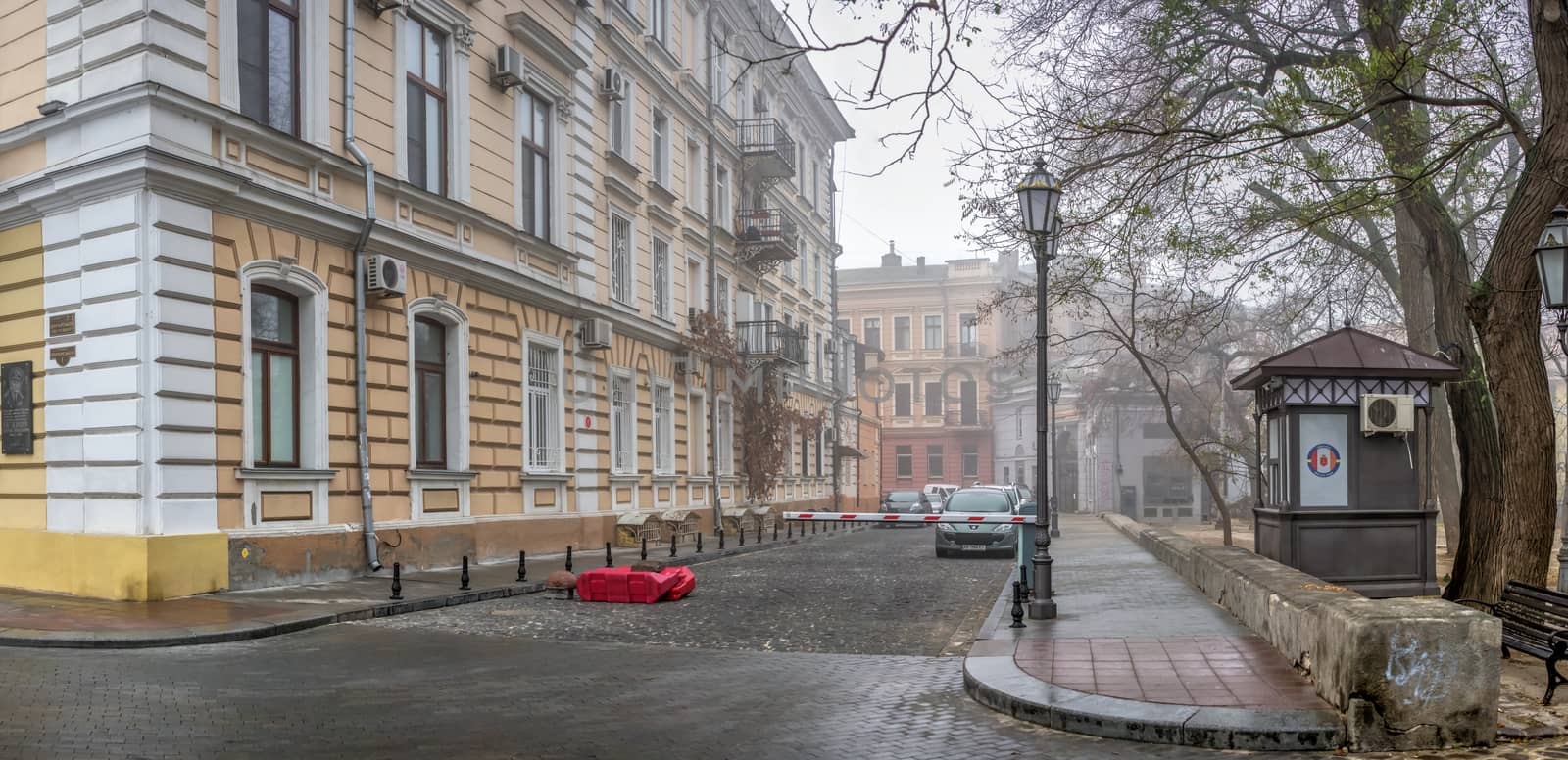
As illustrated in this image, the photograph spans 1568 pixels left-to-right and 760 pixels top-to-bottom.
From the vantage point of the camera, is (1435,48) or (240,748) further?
(1435,48)

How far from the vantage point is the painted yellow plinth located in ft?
43.8

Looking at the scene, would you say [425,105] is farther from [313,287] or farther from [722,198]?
[722,198]

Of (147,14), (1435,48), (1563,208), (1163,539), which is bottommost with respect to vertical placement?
(1163,539)

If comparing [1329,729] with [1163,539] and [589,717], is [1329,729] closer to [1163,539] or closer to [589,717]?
[589,717]

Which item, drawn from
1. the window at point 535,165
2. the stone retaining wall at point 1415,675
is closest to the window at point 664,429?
the window at point 535,165

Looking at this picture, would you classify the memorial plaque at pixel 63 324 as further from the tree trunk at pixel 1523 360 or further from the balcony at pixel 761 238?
the balcony at pixel 761 238

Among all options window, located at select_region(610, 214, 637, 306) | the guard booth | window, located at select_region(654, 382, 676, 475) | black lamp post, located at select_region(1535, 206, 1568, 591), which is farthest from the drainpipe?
black lamp post, located at select_region(1535, 206, 1568, 591)

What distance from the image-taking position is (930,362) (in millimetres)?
77188

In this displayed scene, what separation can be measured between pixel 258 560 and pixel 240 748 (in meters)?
8.68

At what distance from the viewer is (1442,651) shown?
22.7 ft

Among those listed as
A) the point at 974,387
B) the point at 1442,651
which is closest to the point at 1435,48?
the point at 1442,651

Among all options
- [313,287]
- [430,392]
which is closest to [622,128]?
[430,392]

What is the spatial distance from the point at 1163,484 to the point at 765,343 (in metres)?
27.5

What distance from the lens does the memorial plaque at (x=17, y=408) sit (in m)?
14.9
